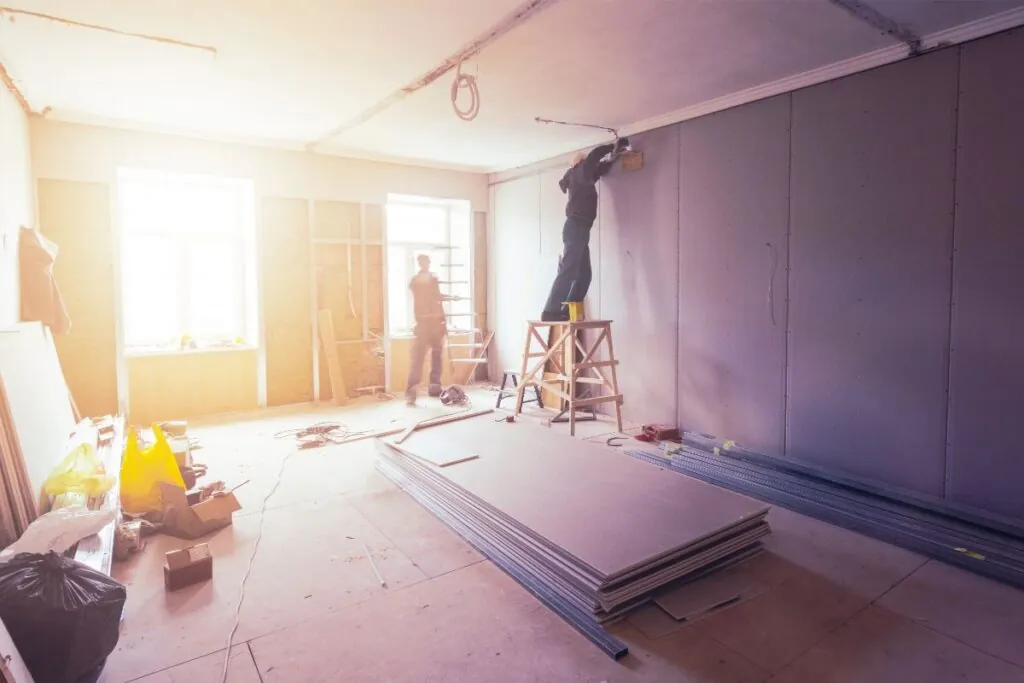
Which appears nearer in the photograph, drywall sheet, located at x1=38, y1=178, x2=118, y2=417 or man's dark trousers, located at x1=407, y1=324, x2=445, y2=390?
drywall sheet, located at x1=38, y1=178, x2=118, y2=417

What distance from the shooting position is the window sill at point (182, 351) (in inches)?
222

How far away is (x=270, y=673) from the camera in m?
2.06

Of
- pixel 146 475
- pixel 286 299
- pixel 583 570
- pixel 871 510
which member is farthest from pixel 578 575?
pixel 286 299

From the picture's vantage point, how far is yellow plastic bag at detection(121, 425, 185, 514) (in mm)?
3334

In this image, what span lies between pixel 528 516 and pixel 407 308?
518cm

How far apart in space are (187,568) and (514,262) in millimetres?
5196

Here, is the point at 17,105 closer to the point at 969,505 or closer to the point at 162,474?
the point at 162,474

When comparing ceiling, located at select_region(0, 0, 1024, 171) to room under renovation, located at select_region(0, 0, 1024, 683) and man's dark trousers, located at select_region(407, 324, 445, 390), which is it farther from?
man's dark trousers, located at select_region(407, 324, 445, 390)

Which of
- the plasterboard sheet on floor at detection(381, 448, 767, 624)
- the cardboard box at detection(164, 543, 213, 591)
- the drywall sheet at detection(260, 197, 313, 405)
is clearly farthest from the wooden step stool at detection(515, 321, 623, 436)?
the cardboard box at detection(164, 543, 213, 591)

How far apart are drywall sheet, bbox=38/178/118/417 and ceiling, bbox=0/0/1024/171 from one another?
29.2 inches

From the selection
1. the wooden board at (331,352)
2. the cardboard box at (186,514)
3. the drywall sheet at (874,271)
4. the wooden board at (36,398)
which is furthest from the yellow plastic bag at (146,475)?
the drywall sheet at (874,271)

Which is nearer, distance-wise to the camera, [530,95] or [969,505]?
[969,505]

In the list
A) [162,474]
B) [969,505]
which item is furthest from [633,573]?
[162,474]

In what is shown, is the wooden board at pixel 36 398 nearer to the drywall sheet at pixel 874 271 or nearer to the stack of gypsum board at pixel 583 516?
the stack of gypsum board at pixel 583 516
